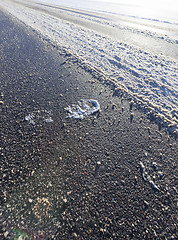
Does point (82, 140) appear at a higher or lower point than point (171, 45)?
lower

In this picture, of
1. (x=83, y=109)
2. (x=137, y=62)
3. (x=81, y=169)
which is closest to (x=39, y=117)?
(x=83, y=109)

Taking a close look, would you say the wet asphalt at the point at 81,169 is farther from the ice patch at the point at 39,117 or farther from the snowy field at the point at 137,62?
the snowy field at the point at 137,62

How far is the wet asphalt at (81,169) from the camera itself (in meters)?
2.61

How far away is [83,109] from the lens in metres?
4.93

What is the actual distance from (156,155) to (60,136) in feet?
8.13

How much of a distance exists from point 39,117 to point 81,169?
2.01 meters

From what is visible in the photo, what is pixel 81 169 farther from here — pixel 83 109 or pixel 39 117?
pixel 83 109

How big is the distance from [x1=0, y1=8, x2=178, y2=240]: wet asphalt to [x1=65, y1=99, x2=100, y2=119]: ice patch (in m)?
0.19

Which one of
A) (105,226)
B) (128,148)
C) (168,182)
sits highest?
(128,148)

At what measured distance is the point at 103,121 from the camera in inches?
181

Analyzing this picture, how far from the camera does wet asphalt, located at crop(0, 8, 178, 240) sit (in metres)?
2.61

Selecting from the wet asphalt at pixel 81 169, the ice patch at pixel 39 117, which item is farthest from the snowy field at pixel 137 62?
the ice patch at pixel 39 117

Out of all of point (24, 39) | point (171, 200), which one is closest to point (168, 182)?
point (171, 200)

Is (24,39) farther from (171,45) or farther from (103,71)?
(171,45)
